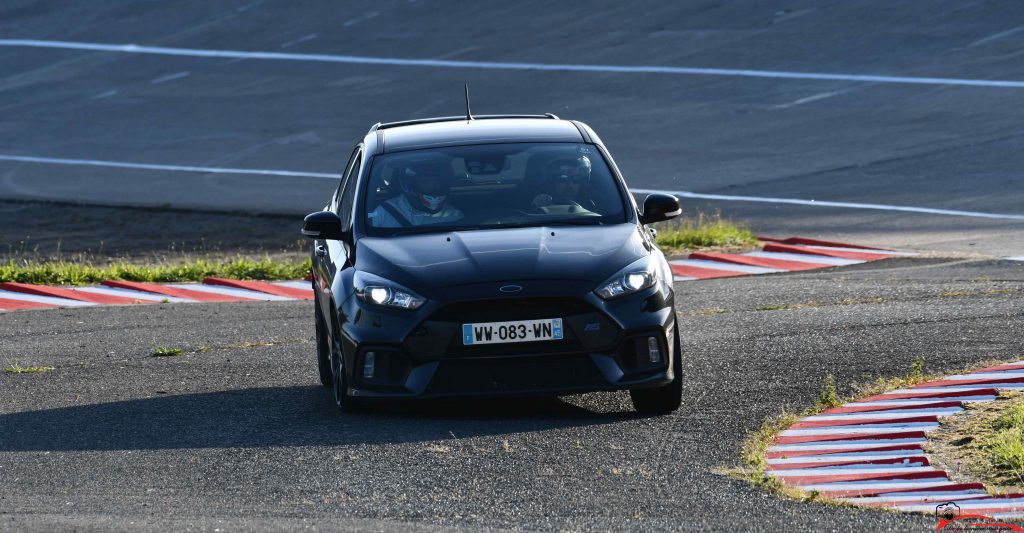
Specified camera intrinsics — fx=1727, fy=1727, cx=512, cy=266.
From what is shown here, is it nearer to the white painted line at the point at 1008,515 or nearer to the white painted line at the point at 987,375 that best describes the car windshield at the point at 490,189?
the white painted line at the point at 987,375

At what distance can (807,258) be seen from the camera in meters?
17.9

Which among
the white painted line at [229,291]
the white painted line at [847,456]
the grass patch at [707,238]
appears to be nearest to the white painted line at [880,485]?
the white painted line at [847,456]

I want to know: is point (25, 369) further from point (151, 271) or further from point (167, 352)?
point (151, 271)

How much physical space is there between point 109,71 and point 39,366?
94.8 ft

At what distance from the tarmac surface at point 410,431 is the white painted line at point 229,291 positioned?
6.74 feet

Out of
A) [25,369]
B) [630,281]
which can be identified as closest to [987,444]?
[630,281]

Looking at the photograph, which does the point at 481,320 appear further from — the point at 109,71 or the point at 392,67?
the point at 109,71

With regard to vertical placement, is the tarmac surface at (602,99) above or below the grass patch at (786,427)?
below

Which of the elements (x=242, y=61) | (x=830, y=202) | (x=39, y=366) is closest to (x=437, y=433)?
(x=39, y=366)

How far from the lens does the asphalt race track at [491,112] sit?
767 cm

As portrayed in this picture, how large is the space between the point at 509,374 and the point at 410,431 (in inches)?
23.5

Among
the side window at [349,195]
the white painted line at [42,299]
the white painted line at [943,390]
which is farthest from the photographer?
the white painted line at [42,299]

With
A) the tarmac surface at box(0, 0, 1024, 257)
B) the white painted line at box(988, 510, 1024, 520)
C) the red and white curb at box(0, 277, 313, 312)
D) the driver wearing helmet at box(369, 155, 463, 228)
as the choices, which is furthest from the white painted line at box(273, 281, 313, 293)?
the white painted line at box(988, 510, 1024, 520)

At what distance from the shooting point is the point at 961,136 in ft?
84.8
